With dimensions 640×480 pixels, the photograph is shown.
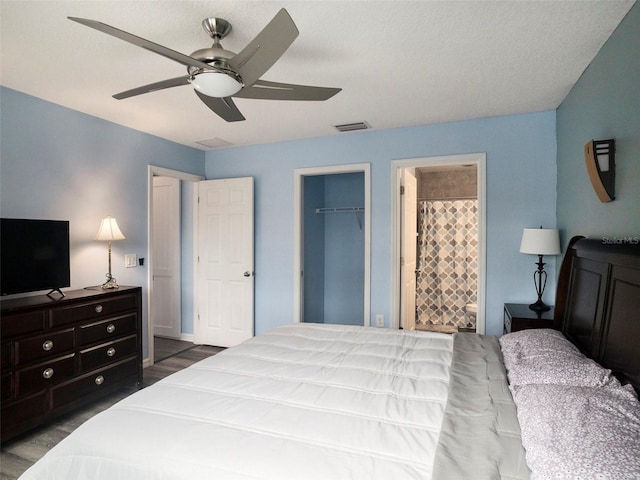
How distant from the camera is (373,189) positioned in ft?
12.7

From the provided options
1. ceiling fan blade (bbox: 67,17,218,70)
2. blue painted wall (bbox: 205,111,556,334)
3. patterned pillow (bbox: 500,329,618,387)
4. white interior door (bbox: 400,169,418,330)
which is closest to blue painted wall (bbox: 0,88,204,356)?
blue painted wall (bbox: 205,111,556,334)

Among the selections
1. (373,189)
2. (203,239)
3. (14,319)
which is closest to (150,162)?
(203,239)

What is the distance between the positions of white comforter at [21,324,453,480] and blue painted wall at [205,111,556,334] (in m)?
1.86

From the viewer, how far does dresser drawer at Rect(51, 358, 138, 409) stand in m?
2.62

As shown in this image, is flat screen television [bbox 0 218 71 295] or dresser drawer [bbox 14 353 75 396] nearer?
dresser drawer [bbox 14 353 75 396]

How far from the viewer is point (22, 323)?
2373mm

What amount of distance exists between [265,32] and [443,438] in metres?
1.64

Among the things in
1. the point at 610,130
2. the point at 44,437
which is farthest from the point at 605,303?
the point at 44,437

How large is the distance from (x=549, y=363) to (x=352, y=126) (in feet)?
9.26

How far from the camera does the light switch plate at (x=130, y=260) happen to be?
11.9 ft

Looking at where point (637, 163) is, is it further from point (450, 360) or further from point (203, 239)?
point (203, 239)

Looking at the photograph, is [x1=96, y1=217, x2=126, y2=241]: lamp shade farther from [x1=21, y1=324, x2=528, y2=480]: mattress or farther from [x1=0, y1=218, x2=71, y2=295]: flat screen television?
[x1=21, y1=324, x2=528, y2=480]: mattress

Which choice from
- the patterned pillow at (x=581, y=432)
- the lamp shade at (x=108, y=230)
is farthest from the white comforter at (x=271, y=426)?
the lamp shade at (x=108, y=230)

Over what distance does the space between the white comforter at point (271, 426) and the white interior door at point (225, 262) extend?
2.45 m
